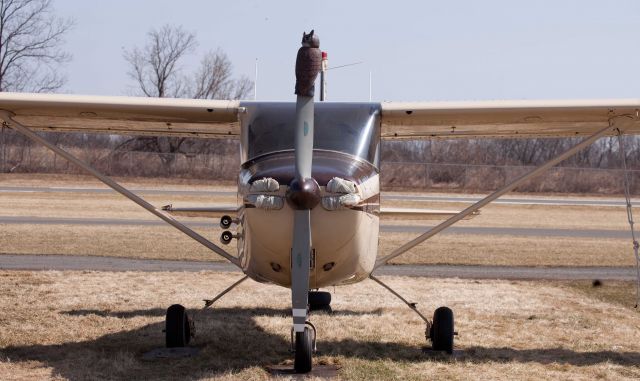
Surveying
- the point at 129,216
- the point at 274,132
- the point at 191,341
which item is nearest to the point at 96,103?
the point at 274,132

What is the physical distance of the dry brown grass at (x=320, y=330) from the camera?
7.48 meters

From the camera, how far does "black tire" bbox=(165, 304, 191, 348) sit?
8.13m

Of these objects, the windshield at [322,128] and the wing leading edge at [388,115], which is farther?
the wing leading edge at [388,115]

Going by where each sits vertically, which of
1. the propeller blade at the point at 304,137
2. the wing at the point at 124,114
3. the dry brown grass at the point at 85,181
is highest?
the wing at the point at 124,114

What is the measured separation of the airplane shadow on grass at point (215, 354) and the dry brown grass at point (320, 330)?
0.01 m

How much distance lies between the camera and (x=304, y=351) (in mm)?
6855

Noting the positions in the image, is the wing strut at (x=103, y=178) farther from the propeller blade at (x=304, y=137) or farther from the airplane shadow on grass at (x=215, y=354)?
the propeller blade at (x=304, y=137)

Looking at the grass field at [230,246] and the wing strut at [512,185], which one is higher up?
the wing strut at [512,185]

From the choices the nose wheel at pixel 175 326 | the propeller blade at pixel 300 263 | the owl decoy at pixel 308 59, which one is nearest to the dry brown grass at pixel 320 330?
the nose wheel at pixel 175 326

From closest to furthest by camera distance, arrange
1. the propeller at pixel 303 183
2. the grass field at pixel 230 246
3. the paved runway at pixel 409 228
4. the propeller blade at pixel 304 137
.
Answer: the propeller at pixel 303 183, the propeller blade at pixel 304 137, the grass field at pixel 230 246, the paved runway at pixel 409 228

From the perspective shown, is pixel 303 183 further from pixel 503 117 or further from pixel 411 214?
pixel 411 214

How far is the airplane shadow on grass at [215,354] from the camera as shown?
7.30 m

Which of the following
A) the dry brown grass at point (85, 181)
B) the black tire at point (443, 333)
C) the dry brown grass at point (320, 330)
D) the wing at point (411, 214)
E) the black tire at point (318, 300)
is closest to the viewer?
the dry brown grass at point (320, 330)

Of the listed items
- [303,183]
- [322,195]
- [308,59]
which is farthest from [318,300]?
[308,59]
